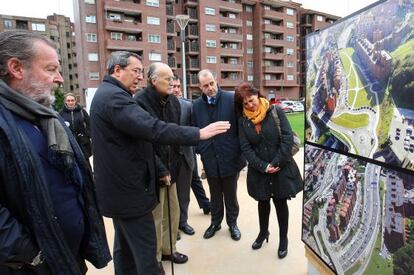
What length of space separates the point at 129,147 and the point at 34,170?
3.02 ft

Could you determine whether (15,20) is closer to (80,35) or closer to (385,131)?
(80,35)

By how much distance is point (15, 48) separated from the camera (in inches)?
56.8

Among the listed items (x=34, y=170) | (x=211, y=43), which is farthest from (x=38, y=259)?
(x=211, y=43)

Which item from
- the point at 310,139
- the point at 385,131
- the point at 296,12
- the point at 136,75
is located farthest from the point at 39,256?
the point at 296,12

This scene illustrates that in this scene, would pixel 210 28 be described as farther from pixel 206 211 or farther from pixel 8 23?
pixel 206 211

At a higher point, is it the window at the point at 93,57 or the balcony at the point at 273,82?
the window at the point at 93,57

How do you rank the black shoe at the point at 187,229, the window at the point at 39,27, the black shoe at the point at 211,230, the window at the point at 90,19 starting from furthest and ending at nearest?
the window at the point at 39,27
the window at the point at 90,19
the black shoe at the point at 187,229
the black shoe at the point at 211,230

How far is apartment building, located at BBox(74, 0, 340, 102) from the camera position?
33.4 meters

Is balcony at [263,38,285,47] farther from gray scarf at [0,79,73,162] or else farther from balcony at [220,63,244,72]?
gray scarf at [0,79,73,162]

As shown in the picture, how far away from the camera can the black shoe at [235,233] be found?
11.9ft

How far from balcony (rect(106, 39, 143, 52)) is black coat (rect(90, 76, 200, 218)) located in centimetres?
3375

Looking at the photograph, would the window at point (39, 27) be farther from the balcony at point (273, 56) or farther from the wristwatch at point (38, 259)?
the wristwatch at point (38, 259)

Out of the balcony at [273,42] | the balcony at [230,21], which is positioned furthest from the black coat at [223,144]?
the balcony at [273,42]

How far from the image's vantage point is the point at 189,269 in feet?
10.1
